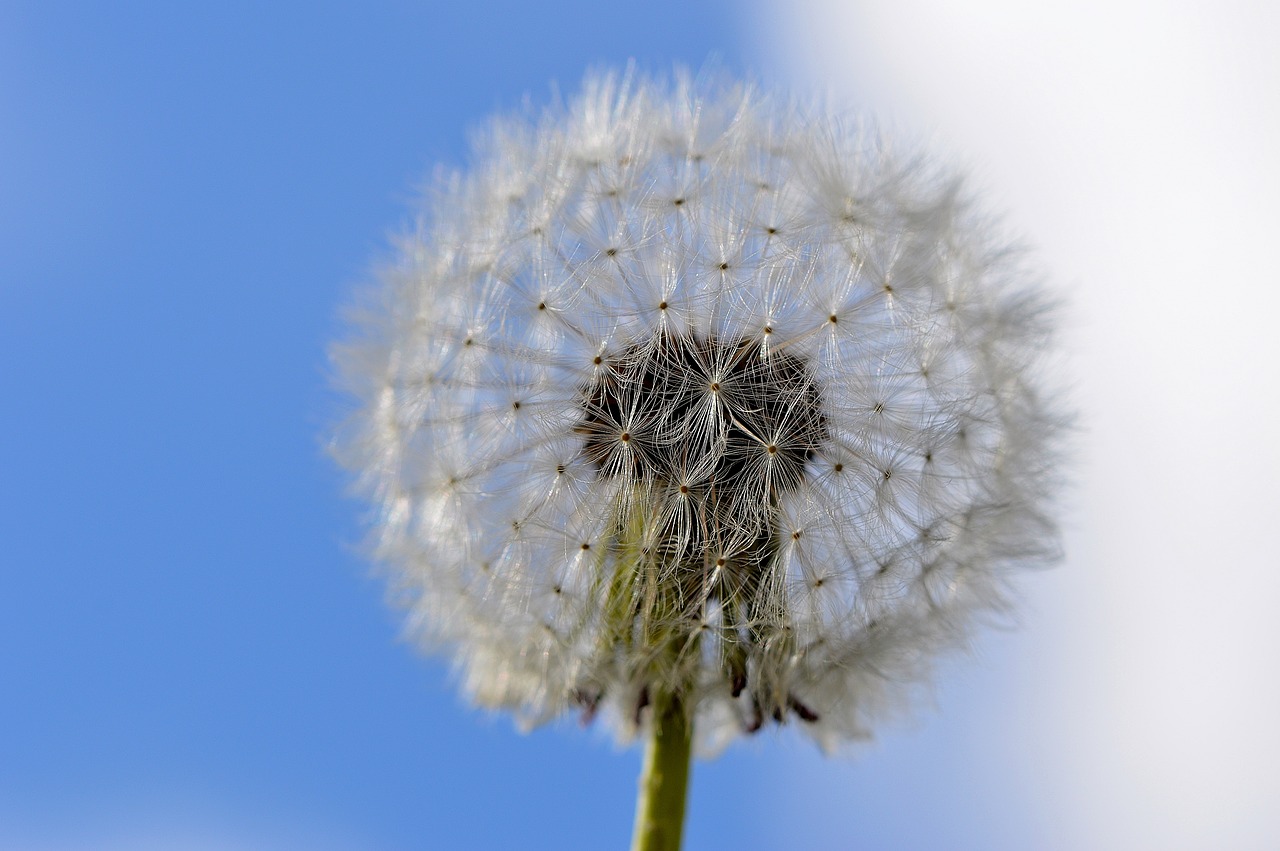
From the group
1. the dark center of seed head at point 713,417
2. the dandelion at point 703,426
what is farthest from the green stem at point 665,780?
the dark center of seed head at point 713,417

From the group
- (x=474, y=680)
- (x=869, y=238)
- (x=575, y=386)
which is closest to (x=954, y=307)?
(x=869, y=238)

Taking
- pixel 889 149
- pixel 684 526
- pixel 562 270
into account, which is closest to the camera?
pixel 684 526

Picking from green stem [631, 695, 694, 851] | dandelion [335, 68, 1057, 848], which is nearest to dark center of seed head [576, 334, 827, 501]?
dandelion [335, 68, 1057, 848]

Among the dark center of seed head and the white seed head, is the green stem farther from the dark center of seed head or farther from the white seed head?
the dark center of seed head

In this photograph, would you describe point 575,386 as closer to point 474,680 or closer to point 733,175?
point 733,175

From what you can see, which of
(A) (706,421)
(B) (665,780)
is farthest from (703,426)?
(B) (665,780)

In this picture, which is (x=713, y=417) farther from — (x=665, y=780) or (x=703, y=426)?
(x=665, y=780)
